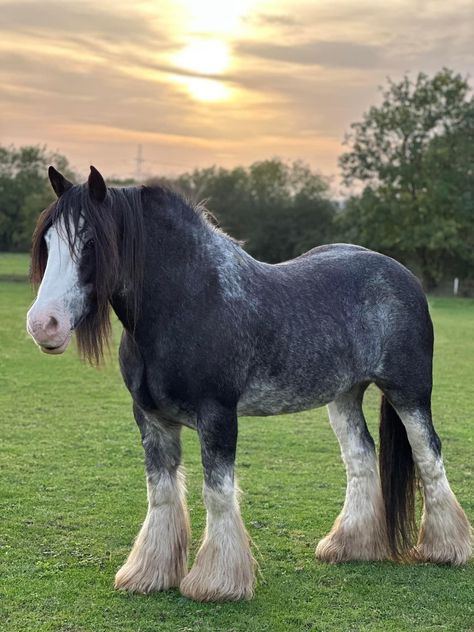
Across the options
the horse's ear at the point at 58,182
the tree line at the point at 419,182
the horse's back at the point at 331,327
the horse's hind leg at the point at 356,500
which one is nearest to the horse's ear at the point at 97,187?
the horse's ear at the point at 58,182

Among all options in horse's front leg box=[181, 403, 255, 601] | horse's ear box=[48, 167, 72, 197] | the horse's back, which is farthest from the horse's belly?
horse's ear box=[48, 167, 72, 197]

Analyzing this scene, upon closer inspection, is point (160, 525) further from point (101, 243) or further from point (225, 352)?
point (101, 243)

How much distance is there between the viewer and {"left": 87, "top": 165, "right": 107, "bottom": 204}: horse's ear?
10.6ft

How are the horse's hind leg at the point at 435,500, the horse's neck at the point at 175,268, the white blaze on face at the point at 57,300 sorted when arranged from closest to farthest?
the white blaze on face at the point at 57,300 < the horse's neck at the point at 175,268 < the horse's hind leg at the point at 435,500

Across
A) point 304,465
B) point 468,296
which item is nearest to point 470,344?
point 304,465

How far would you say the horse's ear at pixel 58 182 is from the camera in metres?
3.37

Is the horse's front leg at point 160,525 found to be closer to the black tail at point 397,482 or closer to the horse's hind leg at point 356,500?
the horse's hind leg at point 356,500

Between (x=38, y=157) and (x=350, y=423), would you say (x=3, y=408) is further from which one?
(x=38, y=157)

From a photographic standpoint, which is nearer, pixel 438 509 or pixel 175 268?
pixel 175 268

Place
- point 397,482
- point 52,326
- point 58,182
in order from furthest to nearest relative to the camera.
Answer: point 397,482 < point 58,182 < point 52,326

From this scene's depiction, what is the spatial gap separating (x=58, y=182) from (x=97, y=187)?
9.8 inches

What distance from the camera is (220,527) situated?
3652 millimetres

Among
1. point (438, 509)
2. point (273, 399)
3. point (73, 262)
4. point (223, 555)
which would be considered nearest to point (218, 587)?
point (223, 555)

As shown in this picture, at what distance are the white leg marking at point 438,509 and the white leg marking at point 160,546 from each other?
147cm
